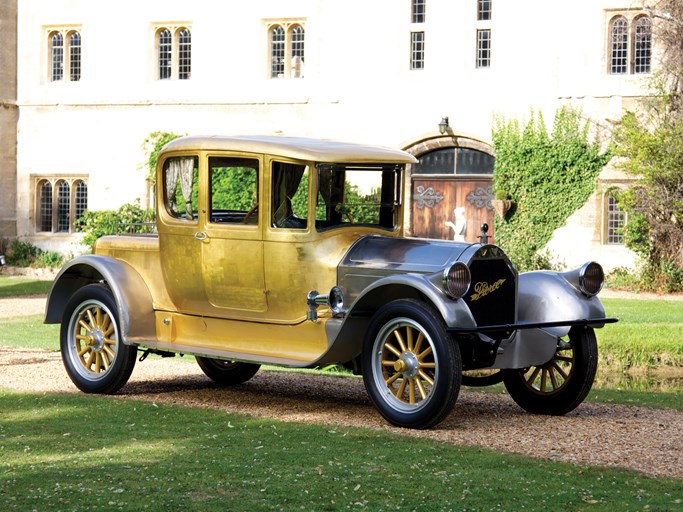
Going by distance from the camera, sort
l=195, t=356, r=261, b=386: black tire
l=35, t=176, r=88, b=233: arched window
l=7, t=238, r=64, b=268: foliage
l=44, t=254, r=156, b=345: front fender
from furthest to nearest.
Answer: l=35, t=176, r=88, b=233: arched window → l=7, t=238, r=64, b=268: foliage → l=195, t=356, r=261, b=386: black tire → l=44, t=254, r=156, b=345: front fender

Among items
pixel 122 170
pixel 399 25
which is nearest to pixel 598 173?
pixel 399 25

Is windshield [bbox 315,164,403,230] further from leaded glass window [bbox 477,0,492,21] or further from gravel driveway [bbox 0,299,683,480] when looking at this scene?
leaded glass window [bbox 477,0,492,21]

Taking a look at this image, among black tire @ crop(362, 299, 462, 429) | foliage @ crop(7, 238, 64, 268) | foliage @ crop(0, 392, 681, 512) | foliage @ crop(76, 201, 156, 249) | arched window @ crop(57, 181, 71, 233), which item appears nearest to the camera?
foliage @ crop(0, 392, 681, 512)

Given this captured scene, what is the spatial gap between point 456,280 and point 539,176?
55.0 ft

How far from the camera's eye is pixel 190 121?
86.3 feet

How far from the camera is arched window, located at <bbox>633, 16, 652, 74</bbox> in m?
23.3

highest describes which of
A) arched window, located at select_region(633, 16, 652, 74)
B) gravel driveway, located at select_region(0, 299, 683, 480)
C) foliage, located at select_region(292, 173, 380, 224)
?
arched window, located at select_region(633, 16, 652, 74)

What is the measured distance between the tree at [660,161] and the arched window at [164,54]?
33.6 feet

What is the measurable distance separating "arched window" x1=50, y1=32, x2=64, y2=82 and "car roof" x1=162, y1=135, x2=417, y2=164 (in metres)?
19.6

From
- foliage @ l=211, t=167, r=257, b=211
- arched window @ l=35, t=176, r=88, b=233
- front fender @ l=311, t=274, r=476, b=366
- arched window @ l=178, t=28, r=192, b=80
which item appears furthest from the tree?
front fender @ l=311, t=274, r=476, b=366

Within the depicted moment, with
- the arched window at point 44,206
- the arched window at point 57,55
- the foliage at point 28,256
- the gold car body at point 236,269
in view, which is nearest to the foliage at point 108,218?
the foliage at point 28,256

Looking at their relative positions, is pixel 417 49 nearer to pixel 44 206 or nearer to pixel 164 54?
pixel 164 54

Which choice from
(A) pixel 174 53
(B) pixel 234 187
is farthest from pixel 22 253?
(B) pixel 234 187

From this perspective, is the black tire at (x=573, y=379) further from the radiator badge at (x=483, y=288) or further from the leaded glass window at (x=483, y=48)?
A: the leaded glass window at (x=483, y=48)
